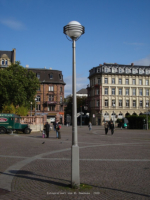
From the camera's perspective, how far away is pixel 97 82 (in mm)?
80562

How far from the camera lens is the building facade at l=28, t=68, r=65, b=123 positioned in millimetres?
75562

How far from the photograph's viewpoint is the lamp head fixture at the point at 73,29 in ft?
24.4

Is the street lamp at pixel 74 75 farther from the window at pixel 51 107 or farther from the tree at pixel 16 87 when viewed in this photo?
the window at pixel 51 107

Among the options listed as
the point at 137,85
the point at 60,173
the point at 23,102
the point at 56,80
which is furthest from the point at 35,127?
the point at 137,85

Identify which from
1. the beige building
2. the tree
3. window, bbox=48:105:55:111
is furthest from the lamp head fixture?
the beige building

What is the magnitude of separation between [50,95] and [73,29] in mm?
69886

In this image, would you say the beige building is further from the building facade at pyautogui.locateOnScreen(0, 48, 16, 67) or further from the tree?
the tree

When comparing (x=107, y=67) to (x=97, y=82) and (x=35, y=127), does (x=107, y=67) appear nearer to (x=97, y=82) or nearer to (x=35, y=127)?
(x=97, y=82)

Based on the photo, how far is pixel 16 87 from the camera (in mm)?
51719

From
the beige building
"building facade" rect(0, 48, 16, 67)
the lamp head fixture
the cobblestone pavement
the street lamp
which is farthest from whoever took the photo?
the beige building

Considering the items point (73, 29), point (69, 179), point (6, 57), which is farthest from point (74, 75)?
point (6, 57)

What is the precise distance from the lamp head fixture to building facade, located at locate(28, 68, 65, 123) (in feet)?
223

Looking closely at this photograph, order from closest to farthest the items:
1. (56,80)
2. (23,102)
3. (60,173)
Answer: (60,173) → (23,102) → (56,80)

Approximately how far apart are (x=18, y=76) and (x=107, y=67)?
35.1 m
